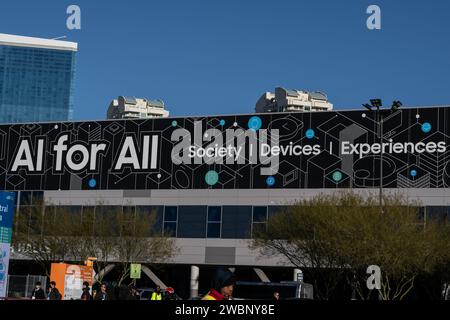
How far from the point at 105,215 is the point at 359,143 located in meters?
18.2

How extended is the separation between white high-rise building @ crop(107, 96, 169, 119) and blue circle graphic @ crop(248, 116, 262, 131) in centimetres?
5415

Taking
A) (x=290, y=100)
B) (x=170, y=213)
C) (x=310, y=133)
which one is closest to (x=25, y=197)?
(x=170, y=213)

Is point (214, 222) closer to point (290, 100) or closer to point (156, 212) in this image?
point (156, 212)

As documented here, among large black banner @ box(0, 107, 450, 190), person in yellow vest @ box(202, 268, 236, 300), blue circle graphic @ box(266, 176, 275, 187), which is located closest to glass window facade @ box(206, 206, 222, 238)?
large black banner @ box(0, 107, 450, 190)

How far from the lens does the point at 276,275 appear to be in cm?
→ 6241

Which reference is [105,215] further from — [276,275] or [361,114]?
[361,114]

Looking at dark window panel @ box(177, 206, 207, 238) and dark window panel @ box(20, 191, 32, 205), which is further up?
dark window panel @ box(20, 191, 32, 205)

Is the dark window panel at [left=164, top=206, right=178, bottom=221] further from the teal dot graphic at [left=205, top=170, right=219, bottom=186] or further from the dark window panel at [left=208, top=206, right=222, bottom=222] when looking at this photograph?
the teal dot graphic at [left=205, top=170, right=219, bottom=186]

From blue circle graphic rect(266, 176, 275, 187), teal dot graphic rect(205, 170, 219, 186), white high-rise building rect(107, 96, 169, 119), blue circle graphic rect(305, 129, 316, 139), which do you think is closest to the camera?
blue circle graphic rect(305, 129, 316, 139)

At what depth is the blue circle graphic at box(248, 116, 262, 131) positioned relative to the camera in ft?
206

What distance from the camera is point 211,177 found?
6325 centimetres

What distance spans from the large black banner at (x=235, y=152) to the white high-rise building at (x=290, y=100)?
55.2 m
